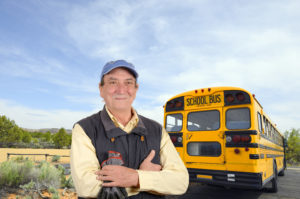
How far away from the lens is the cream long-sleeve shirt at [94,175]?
53.1 inches

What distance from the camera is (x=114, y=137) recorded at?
5.00ft

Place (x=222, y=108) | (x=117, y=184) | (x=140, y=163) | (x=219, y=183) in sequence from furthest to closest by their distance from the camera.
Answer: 1. (x=222, y=108)
2. (x=219, y=183)
3. (x=140, y=163)
4. (x=117, y=184)

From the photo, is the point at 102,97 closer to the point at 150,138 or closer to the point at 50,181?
the point at 150,138

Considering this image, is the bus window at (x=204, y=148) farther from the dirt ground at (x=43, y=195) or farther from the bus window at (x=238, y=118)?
the dirt ground at (x=43, y=195)

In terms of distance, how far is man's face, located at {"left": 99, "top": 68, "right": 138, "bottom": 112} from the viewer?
1.56m

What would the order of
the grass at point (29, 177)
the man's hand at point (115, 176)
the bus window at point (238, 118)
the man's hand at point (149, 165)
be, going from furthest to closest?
the grass at point (29, 177) → the bus window at point (238, 118) → the man's hand at point (149, 165) → the man's hand at point (115, 176)

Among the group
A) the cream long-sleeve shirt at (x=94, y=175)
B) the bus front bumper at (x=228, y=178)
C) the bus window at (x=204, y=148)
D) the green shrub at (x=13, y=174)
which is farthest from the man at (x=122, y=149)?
the green shrub at (x=13, y=174)

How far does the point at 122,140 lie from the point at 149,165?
0.25 m

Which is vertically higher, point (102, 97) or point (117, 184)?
point (102, 97)

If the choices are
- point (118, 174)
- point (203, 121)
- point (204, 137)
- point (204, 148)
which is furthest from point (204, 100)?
point (118, 174)

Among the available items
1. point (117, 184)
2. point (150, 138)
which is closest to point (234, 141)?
point (150, 138)

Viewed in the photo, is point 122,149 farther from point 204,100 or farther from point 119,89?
point 204,100

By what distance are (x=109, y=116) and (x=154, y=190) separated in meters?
0.59

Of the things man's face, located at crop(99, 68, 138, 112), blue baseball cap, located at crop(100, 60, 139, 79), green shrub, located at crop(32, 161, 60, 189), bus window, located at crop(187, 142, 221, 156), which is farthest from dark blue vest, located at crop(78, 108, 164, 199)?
green shrub, located at crop(32, 161, 60, 189)
